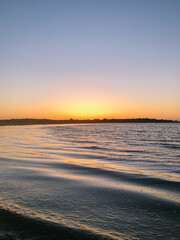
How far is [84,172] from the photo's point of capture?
→ 7.43 meters

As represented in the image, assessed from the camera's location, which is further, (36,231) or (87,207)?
(87,207)

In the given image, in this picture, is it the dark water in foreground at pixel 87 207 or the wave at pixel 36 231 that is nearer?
the wave at pixel 36 231

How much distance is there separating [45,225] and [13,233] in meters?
0.48

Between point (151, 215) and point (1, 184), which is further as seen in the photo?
point (1, 184)

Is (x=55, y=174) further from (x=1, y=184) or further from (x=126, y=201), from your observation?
(x=126, y=201)

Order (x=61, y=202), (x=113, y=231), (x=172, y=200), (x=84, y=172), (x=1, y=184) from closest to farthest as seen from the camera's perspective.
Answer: (x=113, y=231), (x=61, y=202), (x=172, y=200), (x=1, y=184), (x=84, y=172)

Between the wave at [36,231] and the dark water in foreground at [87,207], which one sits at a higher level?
the wave at [36,231]

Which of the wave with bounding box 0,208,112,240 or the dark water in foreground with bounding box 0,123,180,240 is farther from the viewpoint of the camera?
the dark water in foreground with bounding box 0,123,180,240

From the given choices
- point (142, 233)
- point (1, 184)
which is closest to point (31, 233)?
point (142, 233)

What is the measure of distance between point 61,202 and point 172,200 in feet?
8.48

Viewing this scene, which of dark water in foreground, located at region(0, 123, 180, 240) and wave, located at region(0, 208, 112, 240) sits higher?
wave, located at region(0, 208, 112, 240)

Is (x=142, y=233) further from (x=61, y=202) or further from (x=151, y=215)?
(x=61, y=202)

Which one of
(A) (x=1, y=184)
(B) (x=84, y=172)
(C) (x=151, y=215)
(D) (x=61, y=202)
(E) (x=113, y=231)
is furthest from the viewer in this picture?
(B) (x=84, y=172)

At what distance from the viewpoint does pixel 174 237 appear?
287 cm
